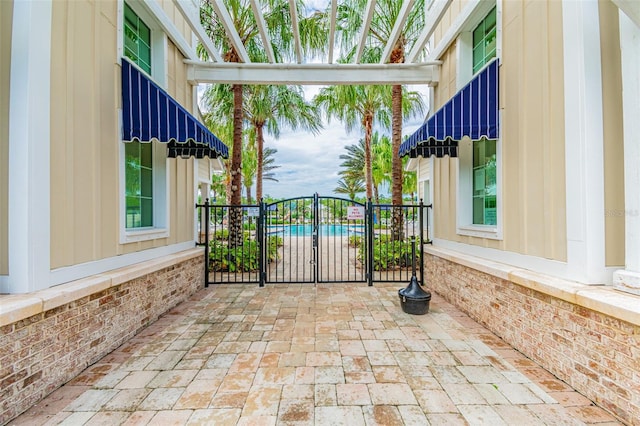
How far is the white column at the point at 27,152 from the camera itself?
2.71 meters

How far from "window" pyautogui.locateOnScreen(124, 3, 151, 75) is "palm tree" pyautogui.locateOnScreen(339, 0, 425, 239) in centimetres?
514

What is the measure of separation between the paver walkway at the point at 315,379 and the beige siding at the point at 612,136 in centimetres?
145

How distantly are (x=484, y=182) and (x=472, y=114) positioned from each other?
4.07 feet

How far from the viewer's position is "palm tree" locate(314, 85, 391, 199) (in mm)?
13891

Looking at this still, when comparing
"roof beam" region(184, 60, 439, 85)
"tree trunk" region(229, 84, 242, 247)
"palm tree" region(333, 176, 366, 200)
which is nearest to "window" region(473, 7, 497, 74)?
"roof beam" region(184, 60, 439, 85)

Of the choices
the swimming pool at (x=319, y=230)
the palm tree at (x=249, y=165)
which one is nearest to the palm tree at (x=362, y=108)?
the swimming pool at (x=319, y=230)

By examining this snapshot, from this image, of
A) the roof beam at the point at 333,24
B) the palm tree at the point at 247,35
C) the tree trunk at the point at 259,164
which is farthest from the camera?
the tree trunk at the point at 259,164

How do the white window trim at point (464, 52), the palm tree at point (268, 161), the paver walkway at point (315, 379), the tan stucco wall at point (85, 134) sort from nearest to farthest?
1. the paver walkway at point (315, 379)
2. the tan stucco wall at point (85, 134)
3. the white window trim at point (464, 52)
4. the palm tree at point (268, 161)

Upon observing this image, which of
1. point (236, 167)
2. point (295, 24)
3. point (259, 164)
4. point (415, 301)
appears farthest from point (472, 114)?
point (259, 164)

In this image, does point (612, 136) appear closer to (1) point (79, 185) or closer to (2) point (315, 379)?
(2) point (315, 379)

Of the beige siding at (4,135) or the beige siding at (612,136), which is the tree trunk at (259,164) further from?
the beige siding at (612,136)

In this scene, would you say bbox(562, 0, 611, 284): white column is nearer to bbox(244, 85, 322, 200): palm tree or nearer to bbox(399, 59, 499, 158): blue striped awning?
bbox(399, 59, 499, 158): blue striped awning

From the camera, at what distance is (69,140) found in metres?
3.21

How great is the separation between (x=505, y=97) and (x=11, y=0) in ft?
18.0
